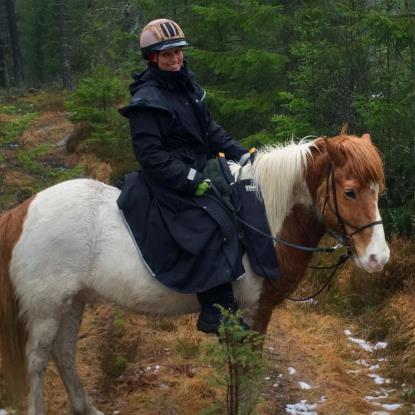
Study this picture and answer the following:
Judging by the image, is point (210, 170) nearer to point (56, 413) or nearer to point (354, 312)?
point (56, 413)

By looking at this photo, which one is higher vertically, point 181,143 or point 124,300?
point 181,143

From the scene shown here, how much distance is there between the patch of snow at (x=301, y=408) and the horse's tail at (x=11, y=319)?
221cm

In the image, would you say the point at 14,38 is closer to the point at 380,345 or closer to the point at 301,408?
the point at 380,345

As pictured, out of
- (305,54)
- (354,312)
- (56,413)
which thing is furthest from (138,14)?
(56,413)

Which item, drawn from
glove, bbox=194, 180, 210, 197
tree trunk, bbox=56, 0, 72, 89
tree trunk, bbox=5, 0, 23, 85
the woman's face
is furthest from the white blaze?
tree trunk, bbox=5, 0, 23, 85

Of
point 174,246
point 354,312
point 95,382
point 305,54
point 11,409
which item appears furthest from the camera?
point 305,54

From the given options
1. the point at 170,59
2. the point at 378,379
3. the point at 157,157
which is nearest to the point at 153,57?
the point at 170,59

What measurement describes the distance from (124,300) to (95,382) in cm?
162

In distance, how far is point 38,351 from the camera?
391 centimetres

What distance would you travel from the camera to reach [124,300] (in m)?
3.85

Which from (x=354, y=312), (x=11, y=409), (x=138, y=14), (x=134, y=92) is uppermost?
(x=138, y=14)

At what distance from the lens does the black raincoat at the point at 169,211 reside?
366 cm

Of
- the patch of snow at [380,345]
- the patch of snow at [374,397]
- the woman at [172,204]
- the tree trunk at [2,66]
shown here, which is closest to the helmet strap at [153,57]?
the woman at [172,204]

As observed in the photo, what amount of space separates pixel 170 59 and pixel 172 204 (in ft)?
3.35
